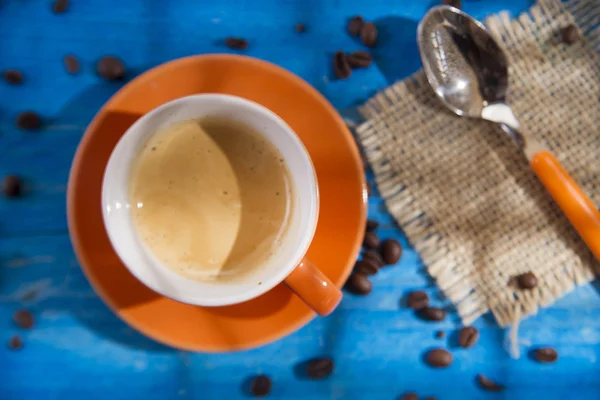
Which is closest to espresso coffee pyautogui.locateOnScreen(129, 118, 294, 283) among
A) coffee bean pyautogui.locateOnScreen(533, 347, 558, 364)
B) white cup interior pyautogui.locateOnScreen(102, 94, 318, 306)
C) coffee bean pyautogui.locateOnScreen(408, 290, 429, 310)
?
white cup interior pyautogui.locateOnScreen(102, 94, 318, 306)

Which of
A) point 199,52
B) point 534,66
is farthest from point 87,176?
point 534,66

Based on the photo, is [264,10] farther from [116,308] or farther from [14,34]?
[116,308]

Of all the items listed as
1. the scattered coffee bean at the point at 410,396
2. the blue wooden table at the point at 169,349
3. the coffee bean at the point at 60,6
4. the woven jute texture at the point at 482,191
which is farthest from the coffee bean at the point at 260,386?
the coffee bean at the point at 60,6

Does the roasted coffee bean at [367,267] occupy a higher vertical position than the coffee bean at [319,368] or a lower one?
higher

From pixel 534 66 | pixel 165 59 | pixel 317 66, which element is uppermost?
pixel 534 66

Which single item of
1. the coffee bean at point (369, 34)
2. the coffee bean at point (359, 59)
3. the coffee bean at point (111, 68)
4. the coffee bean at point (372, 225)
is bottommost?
the coffee bean at point (372, 225)

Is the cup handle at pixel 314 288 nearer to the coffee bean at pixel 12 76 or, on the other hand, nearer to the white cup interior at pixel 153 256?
the white cup interior at pixel 153 256
